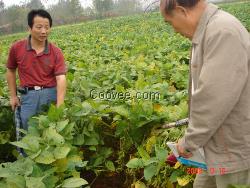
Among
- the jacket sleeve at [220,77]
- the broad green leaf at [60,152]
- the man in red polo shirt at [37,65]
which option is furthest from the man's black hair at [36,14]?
the jacket sleeve at [220,77]

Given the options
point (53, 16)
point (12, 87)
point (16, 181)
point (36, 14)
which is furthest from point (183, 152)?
point (53, 16)

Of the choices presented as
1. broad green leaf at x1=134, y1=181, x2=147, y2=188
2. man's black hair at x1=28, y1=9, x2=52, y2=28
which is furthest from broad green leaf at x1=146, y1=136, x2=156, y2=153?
man's black hair at x1=28, y1=9, x2=52, y2=28

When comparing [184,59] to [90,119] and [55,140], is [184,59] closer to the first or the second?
[90,119]

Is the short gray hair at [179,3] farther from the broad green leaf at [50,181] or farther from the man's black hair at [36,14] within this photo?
the man's black hair at [36,14]

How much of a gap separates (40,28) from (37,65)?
36 centimetres

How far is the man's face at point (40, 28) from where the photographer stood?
3838 millimetres

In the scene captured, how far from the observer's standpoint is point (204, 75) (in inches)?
75.6

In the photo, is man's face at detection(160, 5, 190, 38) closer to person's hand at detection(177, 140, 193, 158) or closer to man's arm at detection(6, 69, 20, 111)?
person's hand at detection(177, 140, 193, 158)

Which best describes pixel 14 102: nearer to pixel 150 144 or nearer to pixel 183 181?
pixel 150 144

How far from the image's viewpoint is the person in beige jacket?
1.88 meters

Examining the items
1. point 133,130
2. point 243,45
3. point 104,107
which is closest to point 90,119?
point 104,107

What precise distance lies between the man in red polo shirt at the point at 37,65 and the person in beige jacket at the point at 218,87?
202cm

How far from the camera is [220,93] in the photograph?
6.24ft

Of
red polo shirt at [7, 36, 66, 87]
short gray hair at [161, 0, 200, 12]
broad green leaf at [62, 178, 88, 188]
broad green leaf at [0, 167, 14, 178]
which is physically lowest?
broad green leaf at [62, 178, 88, 188]
